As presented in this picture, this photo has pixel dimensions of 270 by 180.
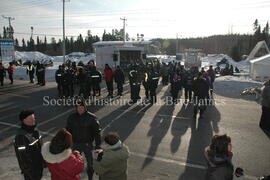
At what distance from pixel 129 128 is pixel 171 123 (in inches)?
65.0

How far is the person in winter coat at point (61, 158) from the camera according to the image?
10.9 feet

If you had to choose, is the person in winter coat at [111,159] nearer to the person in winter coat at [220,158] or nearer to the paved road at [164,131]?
the person in winter coat at [220,158]

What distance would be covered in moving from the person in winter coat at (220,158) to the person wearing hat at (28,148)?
251 cm

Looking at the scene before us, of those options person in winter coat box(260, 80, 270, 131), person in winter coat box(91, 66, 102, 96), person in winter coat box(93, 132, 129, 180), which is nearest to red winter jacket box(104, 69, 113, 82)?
person in winter coat box(91, 66, 102, 96)

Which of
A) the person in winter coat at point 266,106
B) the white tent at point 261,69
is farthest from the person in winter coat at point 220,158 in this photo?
the white tent at point 261,69

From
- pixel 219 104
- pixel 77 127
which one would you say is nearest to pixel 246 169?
pixel 77 127

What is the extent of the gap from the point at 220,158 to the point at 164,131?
482 cm

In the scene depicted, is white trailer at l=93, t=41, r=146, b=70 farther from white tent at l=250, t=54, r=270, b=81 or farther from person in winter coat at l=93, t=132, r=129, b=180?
person in winter coat at l=93, t=132, r=129, b=180

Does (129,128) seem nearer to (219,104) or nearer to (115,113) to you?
(115,113)

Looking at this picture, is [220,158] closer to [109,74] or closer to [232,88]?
[109,74]

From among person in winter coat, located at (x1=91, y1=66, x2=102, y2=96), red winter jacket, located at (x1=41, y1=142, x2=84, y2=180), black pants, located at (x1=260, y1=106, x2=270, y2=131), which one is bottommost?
black pants, located at (x1=260, y1=106, x2=270, y2=131)

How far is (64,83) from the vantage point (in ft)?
46.5

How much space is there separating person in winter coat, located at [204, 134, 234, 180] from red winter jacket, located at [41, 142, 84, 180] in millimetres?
1837

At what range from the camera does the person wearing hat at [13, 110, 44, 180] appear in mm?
3641
